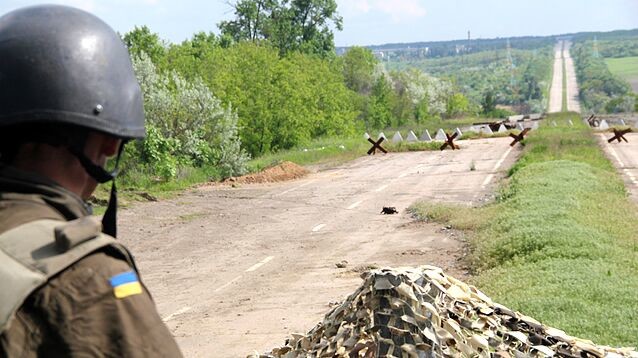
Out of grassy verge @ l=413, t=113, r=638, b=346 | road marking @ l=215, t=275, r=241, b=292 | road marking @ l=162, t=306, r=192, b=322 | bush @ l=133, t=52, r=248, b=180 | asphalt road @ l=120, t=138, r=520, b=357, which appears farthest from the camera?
bush @ l=133, t=52, r=248, b=180

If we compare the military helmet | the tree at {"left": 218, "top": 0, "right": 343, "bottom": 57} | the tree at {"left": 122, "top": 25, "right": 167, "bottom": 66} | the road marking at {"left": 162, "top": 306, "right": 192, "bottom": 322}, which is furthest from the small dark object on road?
the tree at {"left": 218, "top": 0, "right": 343, "bottom": 57}

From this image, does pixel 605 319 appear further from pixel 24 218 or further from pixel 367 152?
pixel 367 152

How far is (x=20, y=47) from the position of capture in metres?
2.73

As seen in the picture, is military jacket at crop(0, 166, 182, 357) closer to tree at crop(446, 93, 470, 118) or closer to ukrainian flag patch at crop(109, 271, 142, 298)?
ukrainian flag patch at crop(109, 271, 142, 298)

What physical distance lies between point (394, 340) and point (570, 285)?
546 cm

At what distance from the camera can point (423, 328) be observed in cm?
721

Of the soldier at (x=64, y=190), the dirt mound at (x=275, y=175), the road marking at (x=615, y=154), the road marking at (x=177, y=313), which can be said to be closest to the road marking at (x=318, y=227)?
the road marking at (x=177, y=313)

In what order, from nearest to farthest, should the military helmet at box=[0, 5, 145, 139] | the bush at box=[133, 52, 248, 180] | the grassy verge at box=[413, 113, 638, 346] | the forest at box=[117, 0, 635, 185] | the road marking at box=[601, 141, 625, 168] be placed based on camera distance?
the military helmet at box=[0, 5, 145, 139] < the grassy verge at box=[413, 113, 638, 346] < the bush at box=[133, 52, 248, 180] < the forest at box=[117, 0, 635, 185] < the road marking at box=[601, 141, 625, 168]

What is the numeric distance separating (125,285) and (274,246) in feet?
60.1

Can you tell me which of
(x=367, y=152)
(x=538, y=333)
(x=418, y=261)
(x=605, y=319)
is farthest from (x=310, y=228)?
(x=367, y=152)

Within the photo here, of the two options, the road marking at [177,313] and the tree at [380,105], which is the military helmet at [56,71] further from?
the tree at [380,105]

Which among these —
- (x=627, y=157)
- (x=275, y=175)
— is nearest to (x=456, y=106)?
(x=627, y=157)

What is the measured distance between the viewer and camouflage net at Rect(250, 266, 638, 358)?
724 centimetres

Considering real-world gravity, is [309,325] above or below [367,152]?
above
